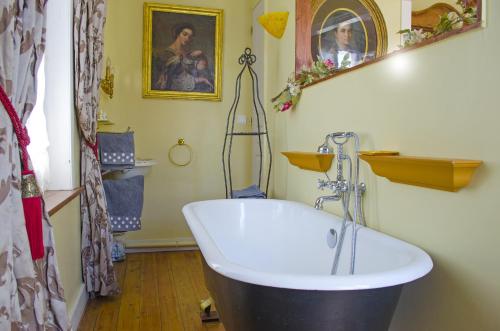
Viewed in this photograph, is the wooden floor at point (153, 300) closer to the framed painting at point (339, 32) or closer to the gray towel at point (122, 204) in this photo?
the gray towel at point (122, 204)

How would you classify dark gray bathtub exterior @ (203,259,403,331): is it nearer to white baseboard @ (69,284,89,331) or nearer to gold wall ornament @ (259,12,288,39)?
white baseboard @ (69,284,89,331)

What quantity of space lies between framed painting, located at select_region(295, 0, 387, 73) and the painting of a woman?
1518 mm

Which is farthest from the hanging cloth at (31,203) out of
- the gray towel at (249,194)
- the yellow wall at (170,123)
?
the yellow wall at (170,123)

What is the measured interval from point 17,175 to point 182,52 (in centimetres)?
308

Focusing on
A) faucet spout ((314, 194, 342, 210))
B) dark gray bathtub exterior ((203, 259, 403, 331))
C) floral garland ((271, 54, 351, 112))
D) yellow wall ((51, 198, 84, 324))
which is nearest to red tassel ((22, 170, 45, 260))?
dark gray bathtub exterior ((203, 259, 403, 331))

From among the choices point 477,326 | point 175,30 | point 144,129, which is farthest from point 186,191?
point 477,326

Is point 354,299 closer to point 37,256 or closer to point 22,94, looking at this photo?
point 37,256

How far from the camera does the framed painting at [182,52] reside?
3.83 metres

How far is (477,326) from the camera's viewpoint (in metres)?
1.17

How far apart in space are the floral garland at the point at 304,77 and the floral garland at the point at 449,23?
1.86ft

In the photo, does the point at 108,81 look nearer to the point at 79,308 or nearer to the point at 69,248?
the point at 69,248

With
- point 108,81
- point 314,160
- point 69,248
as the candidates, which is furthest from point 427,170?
point 108,81

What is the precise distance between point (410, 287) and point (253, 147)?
2710 millimetres

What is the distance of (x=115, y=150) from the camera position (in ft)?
9.55
